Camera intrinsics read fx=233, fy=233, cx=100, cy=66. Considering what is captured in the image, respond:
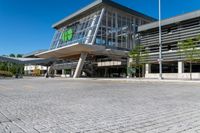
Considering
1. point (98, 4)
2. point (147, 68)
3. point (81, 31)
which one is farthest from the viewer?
point (81, 31)

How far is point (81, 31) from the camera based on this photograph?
5994 centimetres

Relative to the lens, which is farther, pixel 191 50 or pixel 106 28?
pixel 106 28

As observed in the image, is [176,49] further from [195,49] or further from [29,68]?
[29,68]

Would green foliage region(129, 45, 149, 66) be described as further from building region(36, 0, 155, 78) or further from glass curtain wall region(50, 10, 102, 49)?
glass curtain wall region(50, 10, 102, 49)

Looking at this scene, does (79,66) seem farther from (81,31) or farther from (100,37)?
(81,31)

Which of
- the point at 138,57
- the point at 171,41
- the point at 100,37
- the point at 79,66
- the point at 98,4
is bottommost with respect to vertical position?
the point at 79,66

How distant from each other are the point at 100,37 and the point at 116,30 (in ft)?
23.0

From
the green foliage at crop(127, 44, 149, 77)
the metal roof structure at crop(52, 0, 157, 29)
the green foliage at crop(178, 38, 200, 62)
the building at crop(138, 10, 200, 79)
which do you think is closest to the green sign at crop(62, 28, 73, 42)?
the metal roof structure at crop(52, 0, 157, 29)

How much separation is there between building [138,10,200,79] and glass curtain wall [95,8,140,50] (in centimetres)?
572

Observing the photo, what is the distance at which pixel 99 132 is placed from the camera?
4.94 metres

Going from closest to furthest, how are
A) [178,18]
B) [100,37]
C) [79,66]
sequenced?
[178,18], [79,66], [100,37]

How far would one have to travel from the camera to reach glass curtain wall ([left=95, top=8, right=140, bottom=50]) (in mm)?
56675

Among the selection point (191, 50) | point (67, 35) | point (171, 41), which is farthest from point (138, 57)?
point (67, 35)

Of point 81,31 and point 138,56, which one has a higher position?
point 81,31
